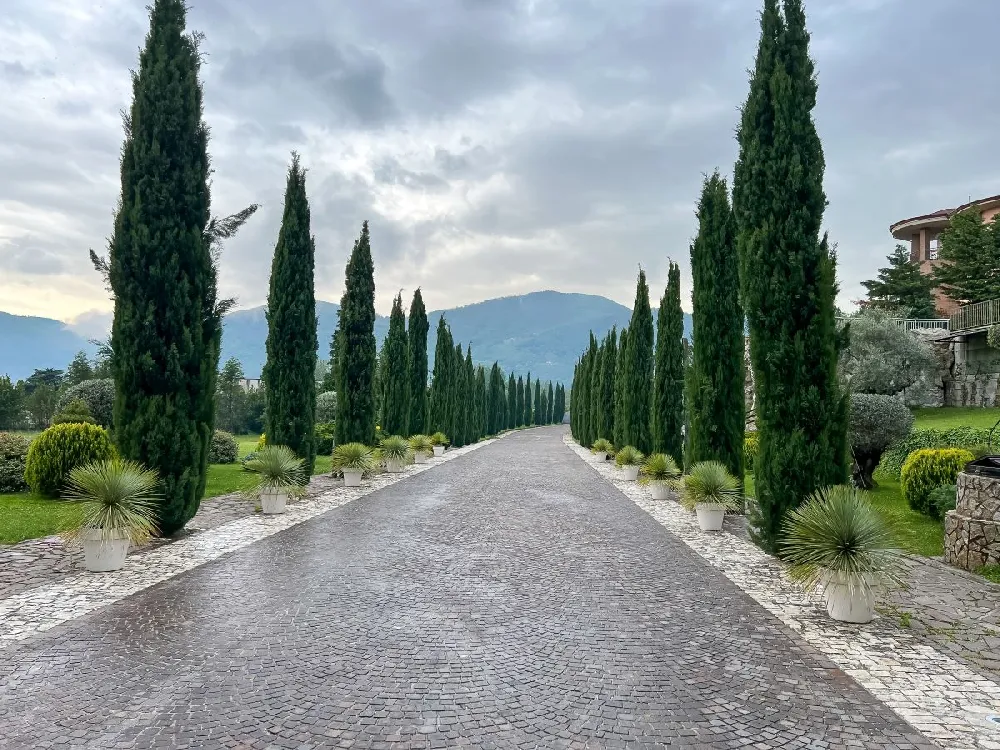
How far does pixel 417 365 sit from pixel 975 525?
20.0 m

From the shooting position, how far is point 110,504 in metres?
6.79

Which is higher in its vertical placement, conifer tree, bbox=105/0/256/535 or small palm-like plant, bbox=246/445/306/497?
conifer tree, bbox=105/0/256/535

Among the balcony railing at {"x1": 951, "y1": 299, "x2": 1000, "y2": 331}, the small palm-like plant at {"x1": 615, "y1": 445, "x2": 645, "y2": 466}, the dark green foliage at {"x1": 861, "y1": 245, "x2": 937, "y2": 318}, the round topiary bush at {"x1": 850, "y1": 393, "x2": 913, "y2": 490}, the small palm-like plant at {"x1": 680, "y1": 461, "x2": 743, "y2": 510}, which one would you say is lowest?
the small palm-like plant at {"x1": 615, "y1": 445, "x2": 645, "y2": 466}

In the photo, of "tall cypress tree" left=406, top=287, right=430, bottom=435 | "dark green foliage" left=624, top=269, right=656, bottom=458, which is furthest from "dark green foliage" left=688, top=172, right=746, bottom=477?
"tall cypress tree" left=406, top=287, right=430, bottom=435

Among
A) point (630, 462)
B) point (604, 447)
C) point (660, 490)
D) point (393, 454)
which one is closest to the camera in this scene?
point (660, 490)

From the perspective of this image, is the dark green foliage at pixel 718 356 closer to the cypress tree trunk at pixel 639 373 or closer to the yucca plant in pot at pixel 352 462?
the yucca plant in pot at pixel 352 462

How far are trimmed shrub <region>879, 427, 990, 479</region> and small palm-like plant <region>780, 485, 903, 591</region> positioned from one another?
1139 cm

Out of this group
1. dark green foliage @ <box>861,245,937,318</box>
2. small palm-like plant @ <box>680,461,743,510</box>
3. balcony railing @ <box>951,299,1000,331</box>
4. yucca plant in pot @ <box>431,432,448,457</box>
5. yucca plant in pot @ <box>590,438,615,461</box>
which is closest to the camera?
small palm-like plant @ <box>680,461,743,510</box>

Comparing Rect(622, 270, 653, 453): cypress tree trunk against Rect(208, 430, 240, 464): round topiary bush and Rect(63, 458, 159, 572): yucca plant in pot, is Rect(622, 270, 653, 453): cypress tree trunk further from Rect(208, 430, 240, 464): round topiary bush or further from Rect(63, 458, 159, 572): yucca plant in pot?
Rect(63, 458, 159, 572): yucca plant in pot

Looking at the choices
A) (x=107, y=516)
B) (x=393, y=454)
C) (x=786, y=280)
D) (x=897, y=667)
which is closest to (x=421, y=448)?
(x=393, y=454)

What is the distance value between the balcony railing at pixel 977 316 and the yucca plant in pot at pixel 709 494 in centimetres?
2000

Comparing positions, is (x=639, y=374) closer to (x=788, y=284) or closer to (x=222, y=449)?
(x=788, y=284)

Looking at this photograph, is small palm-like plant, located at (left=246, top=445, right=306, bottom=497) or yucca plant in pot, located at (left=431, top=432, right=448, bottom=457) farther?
yucca plant in pot, located at (left=431, top=432, right=448, bottom=457)

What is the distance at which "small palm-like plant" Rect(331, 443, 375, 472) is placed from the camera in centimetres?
1473
